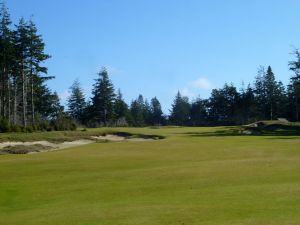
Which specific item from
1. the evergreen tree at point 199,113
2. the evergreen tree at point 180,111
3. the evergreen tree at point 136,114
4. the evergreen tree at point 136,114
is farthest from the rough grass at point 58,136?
the evergreen tree at point 180,111

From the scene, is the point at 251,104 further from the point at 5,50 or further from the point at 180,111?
the point at 5,50

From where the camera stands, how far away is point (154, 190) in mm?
18578

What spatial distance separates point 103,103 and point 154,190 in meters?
103

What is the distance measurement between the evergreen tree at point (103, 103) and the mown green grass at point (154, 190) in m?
87.2

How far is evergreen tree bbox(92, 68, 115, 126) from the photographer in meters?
120

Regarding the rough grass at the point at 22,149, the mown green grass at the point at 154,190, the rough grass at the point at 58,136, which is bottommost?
the mown green grass at the point at 154,190

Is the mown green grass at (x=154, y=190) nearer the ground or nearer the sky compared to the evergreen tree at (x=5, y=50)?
nearer the ground

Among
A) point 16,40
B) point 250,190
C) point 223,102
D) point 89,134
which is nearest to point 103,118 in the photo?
point 223,102

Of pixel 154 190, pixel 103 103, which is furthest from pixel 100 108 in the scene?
pixel 154 190

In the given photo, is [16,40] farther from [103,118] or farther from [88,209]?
[88,209]

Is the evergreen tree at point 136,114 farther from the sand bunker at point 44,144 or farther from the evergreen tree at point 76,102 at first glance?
the sand bunker at point 44,144

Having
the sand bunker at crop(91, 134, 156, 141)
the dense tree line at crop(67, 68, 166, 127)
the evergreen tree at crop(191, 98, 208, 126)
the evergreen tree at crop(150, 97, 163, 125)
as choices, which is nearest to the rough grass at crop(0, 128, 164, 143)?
the sand bunker at crop(91, 134, 156, 141)

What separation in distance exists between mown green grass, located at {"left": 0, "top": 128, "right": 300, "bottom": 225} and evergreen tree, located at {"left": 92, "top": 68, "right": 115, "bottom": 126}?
87171mm

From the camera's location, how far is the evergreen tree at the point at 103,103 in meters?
120
